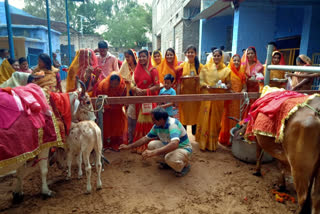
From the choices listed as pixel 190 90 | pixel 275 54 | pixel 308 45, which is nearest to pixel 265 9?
pixel 308 45

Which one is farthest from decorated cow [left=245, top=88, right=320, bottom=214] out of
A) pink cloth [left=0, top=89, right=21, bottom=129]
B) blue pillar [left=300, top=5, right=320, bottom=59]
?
blue pillar [left=300, top=5, right=320, bottom=59]

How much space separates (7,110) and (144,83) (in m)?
2.42

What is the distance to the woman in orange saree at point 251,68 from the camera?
4648mm

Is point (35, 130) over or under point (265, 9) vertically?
under

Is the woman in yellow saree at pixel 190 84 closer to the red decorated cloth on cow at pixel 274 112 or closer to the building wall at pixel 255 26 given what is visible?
the red decorated cloth on cow at pixel 274 112

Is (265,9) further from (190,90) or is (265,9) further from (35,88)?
(35,88)

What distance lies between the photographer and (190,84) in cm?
470

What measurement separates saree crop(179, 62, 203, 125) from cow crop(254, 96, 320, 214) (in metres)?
2.54

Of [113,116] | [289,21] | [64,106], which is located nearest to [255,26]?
[289,21]

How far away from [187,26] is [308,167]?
14937mm

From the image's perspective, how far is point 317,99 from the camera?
223 centimetres

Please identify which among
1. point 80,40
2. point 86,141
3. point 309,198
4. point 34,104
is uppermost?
point 80,40

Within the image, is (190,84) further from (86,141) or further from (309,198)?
(309,198)

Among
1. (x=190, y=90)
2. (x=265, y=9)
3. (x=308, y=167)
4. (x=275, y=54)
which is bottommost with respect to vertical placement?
(x=308, y=167)
